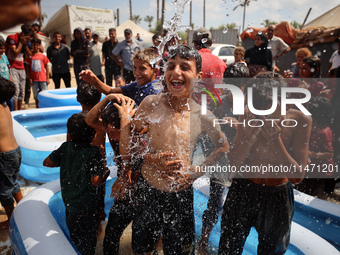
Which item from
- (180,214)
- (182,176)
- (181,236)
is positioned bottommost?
(181,236)

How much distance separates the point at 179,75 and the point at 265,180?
90cm

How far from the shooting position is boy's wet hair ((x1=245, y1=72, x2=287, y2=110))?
1.83 metres

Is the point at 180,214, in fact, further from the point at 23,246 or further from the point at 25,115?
the point at 25,115

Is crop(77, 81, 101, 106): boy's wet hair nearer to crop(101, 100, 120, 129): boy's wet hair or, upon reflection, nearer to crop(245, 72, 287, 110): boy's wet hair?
crop(101, 100, 120, 129): boy's wet hair

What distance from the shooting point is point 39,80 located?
23.1 ft

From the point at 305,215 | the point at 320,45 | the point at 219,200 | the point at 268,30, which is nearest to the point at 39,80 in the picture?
the point at 268,30

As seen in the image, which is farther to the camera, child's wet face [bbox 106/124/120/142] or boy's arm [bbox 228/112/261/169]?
child's wet face [bbox 106/124/120/142]

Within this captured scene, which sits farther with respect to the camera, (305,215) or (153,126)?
(305,215)

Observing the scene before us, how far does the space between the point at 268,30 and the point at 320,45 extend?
4.07 m

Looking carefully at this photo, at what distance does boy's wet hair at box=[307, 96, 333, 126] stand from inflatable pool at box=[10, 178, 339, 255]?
136cm

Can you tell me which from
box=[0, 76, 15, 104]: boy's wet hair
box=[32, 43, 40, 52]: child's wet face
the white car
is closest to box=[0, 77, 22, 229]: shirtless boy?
box=[0, 76, 15, 104]: boy's wet hair

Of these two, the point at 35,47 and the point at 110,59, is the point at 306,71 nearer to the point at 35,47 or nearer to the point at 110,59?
the point at 110,59

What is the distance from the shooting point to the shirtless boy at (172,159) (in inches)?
74.8

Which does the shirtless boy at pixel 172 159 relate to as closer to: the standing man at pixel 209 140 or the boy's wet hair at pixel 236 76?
the standing man at pixel 209 140
